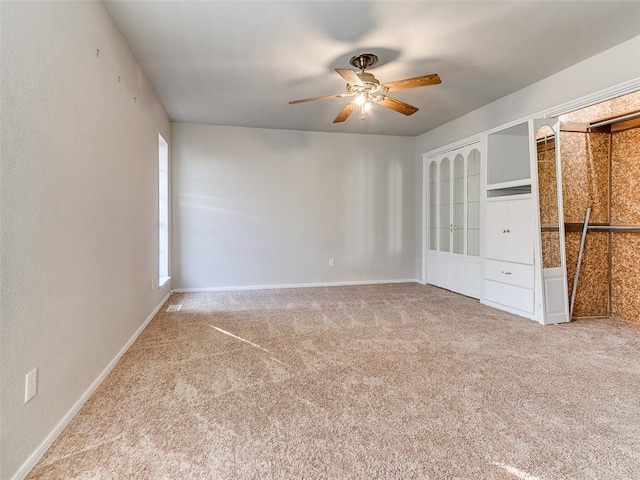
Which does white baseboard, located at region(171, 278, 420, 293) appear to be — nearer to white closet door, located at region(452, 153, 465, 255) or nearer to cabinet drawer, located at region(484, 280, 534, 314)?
white closet door, located at region(452, 153, 465, 255)

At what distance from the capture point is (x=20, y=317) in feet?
4.62

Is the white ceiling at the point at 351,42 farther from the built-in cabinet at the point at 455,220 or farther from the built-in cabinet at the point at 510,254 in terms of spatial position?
the built-in cabinet at the point at 510,254

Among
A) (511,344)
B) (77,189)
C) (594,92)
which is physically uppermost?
(594,92)

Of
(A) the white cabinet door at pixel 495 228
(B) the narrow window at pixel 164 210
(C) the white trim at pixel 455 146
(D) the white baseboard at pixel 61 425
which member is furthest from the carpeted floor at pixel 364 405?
(C) the white trim at pixel 455 146

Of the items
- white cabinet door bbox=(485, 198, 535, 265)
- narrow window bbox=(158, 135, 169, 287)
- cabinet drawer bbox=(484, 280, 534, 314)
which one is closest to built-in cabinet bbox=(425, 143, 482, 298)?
cabinet drawer bbox=(484, 280, 534, 314)

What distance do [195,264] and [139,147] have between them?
2.36 metres

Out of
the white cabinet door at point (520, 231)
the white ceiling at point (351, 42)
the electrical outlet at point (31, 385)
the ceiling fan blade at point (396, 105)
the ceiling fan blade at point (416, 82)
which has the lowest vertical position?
the electrical outlet at point (31, 385)

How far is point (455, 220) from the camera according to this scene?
515cm

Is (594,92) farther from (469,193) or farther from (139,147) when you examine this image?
(139,147)

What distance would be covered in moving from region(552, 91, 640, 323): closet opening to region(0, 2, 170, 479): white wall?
408 centimetres

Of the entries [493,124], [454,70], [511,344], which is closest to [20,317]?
[511,344]

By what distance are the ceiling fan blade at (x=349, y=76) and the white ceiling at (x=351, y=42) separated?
1.06 ft

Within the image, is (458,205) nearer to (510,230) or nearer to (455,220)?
(455,220)

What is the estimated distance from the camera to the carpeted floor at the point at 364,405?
1.47 m
